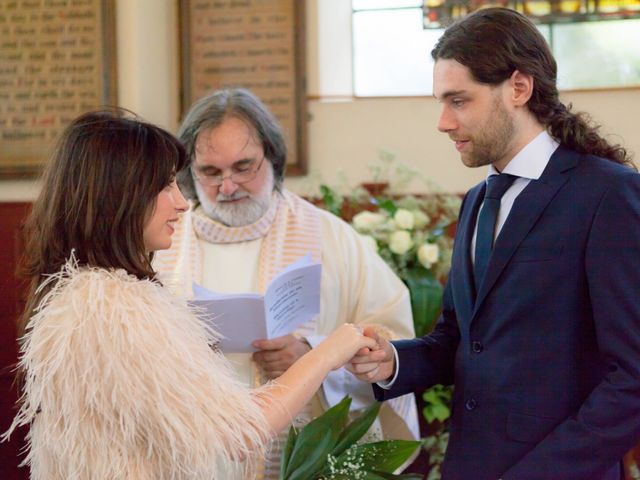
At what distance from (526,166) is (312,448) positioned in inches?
35.6

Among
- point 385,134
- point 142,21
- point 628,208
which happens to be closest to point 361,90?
point 385,134

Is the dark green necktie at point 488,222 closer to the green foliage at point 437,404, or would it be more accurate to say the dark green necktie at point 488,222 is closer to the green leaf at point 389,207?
the green foliage at point 437,404

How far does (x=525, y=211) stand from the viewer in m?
2.14

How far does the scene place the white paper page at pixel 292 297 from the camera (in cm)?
245

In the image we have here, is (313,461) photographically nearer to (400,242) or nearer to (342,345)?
(342,345)

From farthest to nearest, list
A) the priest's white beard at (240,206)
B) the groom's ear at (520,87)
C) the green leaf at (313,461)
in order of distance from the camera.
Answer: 1. the priest's white beard at (240,206)
2. the green leaf at (313,461)
3. the groom's ear at (520,87)

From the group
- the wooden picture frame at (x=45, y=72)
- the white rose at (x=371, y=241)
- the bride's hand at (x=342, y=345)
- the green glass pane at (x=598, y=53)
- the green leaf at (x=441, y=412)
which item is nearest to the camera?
the bride's hand at (x=342, y=345)

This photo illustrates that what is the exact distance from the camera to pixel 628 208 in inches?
78.8

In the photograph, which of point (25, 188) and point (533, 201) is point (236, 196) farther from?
point (25, 188)

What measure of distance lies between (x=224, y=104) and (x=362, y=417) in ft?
3.88

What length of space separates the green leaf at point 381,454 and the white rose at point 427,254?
116 centimetres

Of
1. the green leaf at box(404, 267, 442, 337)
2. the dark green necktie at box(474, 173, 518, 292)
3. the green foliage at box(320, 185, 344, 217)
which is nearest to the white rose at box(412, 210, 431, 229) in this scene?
the green leaf at box(404, 267, 442, 337)

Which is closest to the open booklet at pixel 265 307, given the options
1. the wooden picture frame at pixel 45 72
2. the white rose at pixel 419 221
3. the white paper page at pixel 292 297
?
the white paper page at pixel 292 297

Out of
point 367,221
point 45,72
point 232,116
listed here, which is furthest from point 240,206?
point 45,72
